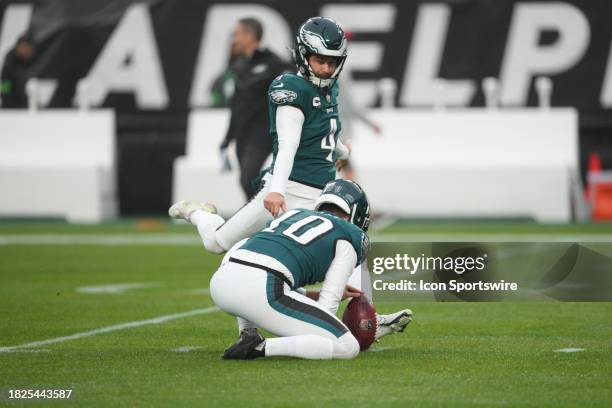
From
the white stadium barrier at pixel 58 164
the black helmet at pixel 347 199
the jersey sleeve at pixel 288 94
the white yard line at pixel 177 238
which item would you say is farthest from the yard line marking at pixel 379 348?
the white stadium barrier at pixel 58 164

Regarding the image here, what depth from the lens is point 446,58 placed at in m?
19.7

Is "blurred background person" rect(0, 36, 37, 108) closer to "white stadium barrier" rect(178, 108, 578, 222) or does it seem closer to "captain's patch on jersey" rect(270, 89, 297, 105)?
"white stadium barrier" rect(178, 108, 578, 222)

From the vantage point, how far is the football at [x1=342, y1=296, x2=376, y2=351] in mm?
6875

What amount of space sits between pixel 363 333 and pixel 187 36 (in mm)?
13771

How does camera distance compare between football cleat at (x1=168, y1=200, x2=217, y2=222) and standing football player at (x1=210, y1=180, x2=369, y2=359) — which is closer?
standing football player at (x1=210, y1=180, x2=369, y2=359)

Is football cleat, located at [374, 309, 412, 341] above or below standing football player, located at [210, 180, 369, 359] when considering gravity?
below

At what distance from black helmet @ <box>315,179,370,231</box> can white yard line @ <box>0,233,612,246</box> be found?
26.0 ft

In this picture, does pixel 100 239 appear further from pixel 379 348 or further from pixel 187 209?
pixel 379 348

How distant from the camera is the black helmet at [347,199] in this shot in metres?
6.77

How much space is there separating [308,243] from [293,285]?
22cm

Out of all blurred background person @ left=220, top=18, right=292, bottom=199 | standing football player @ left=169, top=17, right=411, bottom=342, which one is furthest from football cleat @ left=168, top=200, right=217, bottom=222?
blurred background person @ left=220, top=18, right=292, bottom=199

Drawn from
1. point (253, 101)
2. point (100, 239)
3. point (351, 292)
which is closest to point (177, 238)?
point (100, 239)

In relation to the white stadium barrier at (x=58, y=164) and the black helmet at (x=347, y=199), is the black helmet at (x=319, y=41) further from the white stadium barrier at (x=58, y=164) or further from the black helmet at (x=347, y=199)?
the white stadium barrier at (x=58, y=164)

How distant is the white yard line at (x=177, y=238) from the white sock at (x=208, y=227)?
701cm
